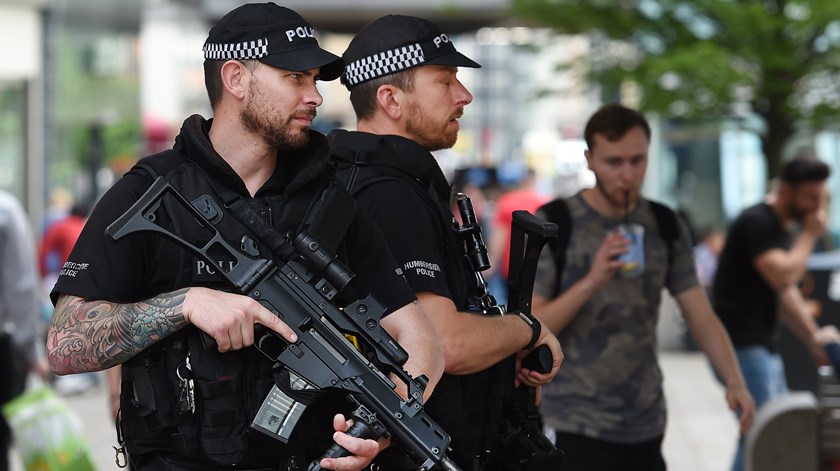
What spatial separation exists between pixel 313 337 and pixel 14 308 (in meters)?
4.00

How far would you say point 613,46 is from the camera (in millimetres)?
11820

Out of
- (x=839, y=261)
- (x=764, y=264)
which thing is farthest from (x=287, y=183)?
(x=839, y=261)

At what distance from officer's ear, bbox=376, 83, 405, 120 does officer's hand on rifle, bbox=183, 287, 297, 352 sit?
1043mm

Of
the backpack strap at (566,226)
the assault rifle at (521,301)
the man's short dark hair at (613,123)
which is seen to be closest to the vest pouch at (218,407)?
the assault rifle at (521,301)

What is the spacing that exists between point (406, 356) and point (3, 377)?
400 cm

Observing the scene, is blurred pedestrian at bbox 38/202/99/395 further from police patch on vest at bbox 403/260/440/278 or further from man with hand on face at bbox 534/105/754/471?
police patch on vest at bbox 403/260/440/278

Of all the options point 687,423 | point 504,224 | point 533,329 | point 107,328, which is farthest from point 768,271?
point 504,224

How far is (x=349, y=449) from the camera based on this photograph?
311 cm

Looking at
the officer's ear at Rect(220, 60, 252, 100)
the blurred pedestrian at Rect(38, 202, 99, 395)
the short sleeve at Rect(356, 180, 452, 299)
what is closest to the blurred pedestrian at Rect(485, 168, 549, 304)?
the blurred pedestrian at Rect(38, 202, 99, 395)

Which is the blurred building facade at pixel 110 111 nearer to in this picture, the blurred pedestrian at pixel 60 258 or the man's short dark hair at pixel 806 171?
the blurred pedestrian at pixel 60 258

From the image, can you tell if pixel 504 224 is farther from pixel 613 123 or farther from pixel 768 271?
pixel 613 123

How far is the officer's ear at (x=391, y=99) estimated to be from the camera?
12.9 feet

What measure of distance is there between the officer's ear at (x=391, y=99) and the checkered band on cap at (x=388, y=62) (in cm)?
4

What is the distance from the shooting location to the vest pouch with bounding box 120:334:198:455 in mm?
3152
